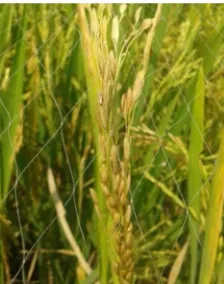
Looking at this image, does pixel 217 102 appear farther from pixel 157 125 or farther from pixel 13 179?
pixel 13 179

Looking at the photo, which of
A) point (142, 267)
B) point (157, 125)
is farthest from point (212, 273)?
point (157, 125)

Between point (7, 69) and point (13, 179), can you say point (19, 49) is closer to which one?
point (7, 69)

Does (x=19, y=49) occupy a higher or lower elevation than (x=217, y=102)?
higher

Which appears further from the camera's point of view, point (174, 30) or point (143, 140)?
point (174, 30)

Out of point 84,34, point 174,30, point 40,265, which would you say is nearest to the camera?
point 84,34

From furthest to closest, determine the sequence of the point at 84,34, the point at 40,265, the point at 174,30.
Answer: the point at 174,30, the point at 40,265, the point at 84,34

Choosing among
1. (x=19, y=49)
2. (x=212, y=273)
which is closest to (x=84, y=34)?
(x=19, y=49)

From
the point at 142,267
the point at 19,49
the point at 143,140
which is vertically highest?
the point at 19,49
